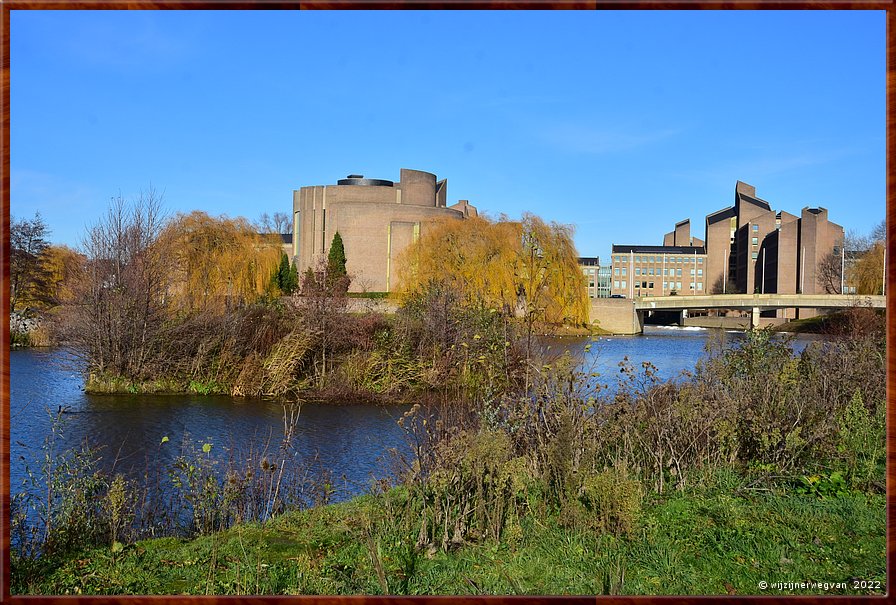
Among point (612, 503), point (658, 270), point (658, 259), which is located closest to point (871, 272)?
point (612, 503)

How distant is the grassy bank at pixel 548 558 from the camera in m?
4.19

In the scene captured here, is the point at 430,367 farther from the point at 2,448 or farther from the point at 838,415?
the point at 2,448

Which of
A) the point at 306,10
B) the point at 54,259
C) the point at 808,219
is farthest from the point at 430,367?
the point at 808,219

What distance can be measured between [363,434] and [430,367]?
5.49 metres

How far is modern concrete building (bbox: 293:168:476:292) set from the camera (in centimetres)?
5497

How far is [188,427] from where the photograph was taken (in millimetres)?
13336

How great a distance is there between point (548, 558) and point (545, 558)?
0.9 inches

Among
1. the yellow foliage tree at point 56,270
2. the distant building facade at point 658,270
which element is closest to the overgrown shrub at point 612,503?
the yellow foliage tree at point 56,270

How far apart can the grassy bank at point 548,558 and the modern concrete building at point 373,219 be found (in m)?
47.2

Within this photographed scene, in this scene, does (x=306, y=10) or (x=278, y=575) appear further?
(x=278, y=575)

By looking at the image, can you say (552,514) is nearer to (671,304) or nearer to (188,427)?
(188,427)

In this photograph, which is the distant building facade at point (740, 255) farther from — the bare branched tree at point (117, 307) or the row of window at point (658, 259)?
the bare branched tree at point (117, 307)

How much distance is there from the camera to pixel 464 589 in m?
4.12

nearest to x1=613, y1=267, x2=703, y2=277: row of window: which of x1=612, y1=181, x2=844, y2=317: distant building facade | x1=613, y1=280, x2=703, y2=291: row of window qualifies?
x1=612, y1=181, x2=844, y2=317: distant building facade
